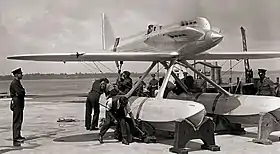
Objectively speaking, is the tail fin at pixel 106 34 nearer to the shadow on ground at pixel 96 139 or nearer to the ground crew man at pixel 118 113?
the shadow on ground at pixel 96 139

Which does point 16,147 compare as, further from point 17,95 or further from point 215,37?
point 215,37

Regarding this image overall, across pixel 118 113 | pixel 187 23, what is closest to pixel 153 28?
pixel 187 23

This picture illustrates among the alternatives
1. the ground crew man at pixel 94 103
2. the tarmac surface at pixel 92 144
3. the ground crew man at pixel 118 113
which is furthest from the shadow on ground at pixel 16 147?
the ground crew man at pixel 94 103

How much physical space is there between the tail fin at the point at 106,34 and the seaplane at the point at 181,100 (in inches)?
188

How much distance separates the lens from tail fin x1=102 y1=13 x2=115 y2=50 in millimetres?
13844

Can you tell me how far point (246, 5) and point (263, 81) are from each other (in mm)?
3063

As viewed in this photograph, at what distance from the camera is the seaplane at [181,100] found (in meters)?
6.78

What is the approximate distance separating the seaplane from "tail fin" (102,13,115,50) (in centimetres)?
478

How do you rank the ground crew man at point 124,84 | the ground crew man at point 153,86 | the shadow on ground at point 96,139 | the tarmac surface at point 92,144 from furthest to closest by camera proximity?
1. the ground crew man at point 153,86
2. the ground crew man at point 124,84
3. the shadow on ground at point 96,139
4. the tarmac surface at point 92,144

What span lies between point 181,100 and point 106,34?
23.7 feet

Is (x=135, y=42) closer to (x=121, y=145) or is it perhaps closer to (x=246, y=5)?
(x=121, y=145)

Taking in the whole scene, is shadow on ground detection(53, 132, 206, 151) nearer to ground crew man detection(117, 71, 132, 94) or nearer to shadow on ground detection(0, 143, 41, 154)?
shadow on ground detection(0, 143, 41, 154)

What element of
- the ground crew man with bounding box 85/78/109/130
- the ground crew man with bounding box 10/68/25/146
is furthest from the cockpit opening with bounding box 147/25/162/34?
the ground crew man with bounding box 10/68/25/146

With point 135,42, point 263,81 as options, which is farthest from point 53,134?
point 263,81
